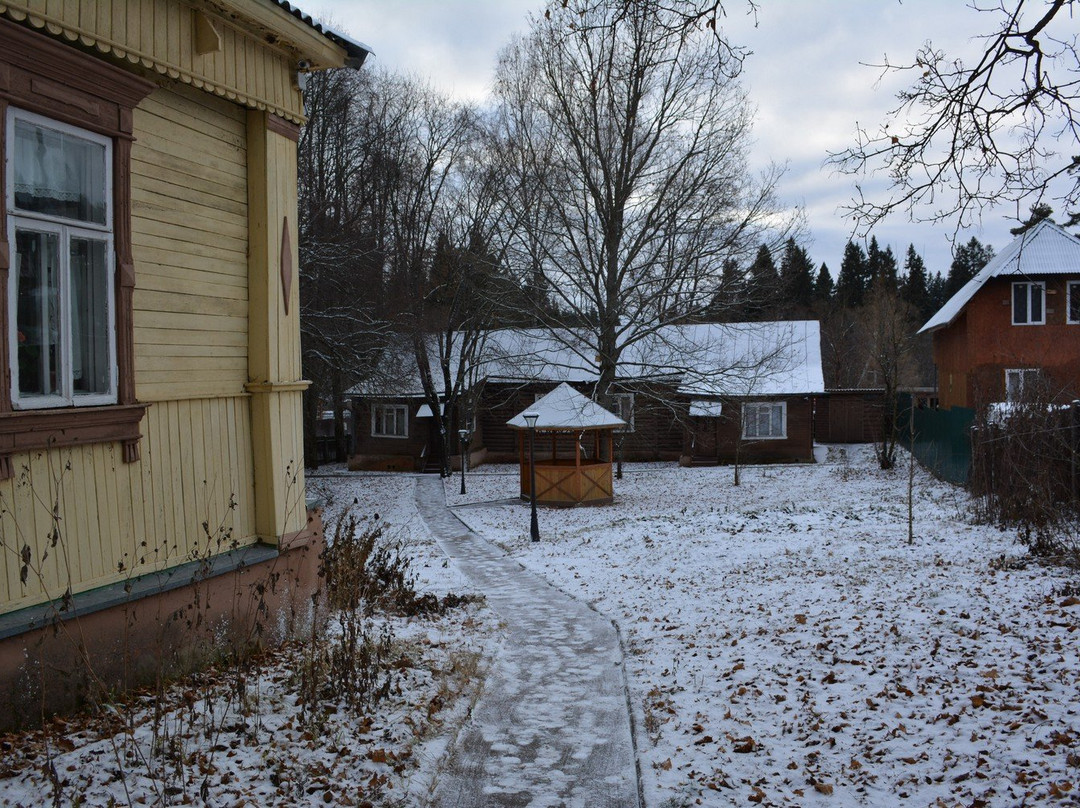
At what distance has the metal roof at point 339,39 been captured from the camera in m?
6.44

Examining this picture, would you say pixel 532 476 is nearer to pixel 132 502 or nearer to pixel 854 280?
pixel 132 502

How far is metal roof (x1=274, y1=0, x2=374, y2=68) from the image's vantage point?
6.44 metres

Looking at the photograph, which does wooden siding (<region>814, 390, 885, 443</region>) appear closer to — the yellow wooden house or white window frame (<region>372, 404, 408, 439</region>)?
white window frame (<region>372, 404, 408, 439</region>)

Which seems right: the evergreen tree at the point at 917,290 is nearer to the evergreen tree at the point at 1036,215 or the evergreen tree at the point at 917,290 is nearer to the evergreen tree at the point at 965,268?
the evergreen tree at the point at 965,268

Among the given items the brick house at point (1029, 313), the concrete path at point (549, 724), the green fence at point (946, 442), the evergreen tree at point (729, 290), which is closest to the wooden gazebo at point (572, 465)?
the evergreen tree at point (729, 290)

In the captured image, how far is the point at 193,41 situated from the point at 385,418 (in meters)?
28.9

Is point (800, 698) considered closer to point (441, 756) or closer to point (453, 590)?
point (441, 756)

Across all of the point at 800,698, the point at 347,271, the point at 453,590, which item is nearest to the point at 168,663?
the point at 800,698

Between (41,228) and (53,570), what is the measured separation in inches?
80.8

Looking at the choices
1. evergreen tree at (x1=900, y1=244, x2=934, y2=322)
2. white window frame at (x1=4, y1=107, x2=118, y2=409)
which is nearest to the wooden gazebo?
white window frame at (x1=4, y1=107, x2=118, y2=409)

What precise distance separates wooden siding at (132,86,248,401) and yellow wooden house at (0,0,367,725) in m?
0.02

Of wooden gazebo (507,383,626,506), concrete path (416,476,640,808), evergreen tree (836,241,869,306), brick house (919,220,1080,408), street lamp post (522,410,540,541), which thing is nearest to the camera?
concrete path (416,476,640,808)

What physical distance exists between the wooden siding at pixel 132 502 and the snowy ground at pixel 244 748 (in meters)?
0.85

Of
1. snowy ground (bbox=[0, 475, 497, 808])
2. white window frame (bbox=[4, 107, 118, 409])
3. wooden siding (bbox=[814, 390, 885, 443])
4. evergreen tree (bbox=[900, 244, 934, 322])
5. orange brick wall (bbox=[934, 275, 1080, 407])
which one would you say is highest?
evergreen tree (bbox=[900, 244, 934, 322])
